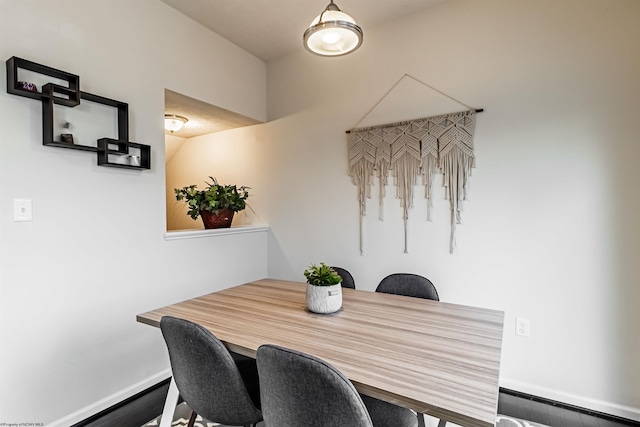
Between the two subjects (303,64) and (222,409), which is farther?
(303,64)

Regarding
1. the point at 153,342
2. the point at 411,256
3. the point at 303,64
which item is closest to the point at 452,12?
the point at 303,64

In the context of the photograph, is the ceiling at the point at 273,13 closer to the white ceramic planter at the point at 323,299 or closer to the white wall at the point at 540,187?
the white wall at the point at 540,187

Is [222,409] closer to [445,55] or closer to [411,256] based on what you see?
[411,256]

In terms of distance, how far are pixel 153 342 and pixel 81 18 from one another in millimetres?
2099

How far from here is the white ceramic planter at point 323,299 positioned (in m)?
1.49

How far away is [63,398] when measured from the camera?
6.02 feet

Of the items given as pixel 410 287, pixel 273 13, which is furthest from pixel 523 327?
pixel 273 13

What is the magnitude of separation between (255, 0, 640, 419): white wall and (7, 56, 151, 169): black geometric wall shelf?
1676 millimetres

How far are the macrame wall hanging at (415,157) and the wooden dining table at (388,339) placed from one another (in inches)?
36.3

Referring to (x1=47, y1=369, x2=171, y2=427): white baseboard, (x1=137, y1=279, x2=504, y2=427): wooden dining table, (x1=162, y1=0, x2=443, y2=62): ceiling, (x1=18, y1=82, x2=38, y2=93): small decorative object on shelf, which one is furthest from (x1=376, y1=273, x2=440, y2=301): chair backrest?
(x1=18, y1=82, x2=38, y2=93): small decorative object on shelf

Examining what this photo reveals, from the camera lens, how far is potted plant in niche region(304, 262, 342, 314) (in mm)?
1490

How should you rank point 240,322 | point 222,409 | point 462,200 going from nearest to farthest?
1. point 222,409
2. point 240,322
3. point 462,200

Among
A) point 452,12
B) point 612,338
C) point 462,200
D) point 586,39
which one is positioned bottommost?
point 612,338

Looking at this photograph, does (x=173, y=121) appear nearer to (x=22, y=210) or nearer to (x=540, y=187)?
(x=22, y=210)
